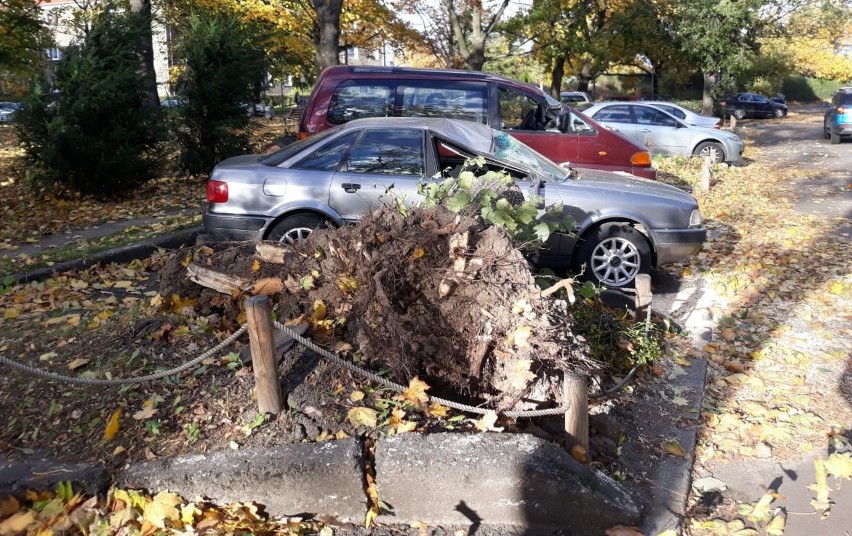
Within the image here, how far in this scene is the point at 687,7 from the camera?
92.9ft

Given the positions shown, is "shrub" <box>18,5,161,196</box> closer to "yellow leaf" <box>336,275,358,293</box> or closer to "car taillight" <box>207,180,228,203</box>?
"car taillight" <box>207,180,228,203</box>

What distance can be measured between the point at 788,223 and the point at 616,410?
289 inches

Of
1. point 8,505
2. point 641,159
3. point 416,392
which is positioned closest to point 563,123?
point 641,159

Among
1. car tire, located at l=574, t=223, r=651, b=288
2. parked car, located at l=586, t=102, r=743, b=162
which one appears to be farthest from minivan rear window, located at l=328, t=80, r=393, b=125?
parked car, located at l=586, t=102, r=743, b=162

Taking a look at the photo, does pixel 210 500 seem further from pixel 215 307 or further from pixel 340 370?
pixel 215 307

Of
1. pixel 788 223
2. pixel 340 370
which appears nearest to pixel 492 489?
pixel 340 370

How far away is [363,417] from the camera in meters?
3.90

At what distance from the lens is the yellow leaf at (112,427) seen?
12.9 ft

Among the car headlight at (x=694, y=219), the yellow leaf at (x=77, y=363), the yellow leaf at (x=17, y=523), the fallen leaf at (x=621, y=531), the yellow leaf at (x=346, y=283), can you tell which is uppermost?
the car headlight at (x=694, y=219)

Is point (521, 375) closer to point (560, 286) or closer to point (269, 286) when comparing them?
point (560, 286)

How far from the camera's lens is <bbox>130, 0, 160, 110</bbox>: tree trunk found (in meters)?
12.2

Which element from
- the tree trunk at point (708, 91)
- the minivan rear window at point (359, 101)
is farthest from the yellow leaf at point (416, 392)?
the tree trunk at point (708, 91)

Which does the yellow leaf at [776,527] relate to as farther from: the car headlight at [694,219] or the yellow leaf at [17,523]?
the car headlight at [694,219]

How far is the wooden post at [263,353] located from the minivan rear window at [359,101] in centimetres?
607
